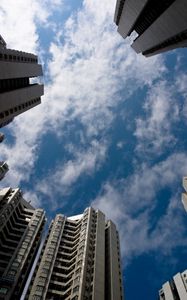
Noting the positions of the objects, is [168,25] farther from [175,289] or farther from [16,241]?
[16,241]

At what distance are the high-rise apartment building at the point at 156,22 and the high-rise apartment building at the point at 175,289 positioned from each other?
219 ft

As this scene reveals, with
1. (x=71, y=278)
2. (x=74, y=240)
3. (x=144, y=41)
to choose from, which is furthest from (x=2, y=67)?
(x=74, y=240)

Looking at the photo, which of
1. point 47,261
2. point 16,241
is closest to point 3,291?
point 47,261

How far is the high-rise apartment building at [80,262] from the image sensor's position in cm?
7669

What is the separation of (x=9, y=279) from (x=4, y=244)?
2138cm

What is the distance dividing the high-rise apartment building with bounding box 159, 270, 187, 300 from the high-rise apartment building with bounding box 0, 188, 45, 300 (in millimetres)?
42153

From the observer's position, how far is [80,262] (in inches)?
3374

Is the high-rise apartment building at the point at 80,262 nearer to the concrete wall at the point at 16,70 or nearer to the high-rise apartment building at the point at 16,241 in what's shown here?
the high-rise apartment building at the point at 16,241

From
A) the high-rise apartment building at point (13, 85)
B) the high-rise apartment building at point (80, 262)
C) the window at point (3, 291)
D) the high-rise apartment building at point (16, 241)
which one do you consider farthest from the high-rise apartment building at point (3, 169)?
the window at point (3, 291)

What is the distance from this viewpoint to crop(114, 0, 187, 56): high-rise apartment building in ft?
192

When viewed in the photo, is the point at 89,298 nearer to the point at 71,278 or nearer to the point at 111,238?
the point at 71,278

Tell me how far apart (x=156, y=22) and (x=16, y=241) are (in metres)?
78.2

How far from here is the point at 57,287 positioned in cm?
8162

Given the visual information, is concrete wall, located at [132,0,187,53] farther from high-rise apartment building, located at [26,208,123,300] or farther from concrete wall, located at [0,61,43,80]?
high-rise apartment building, located at [26,208,123,300]
